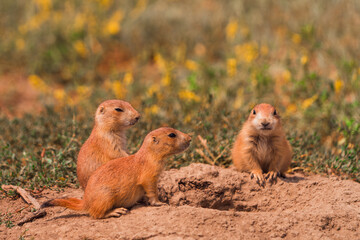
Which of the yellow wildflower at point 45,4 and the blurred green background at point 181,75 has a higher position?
the yellow wildflower at point 45,4

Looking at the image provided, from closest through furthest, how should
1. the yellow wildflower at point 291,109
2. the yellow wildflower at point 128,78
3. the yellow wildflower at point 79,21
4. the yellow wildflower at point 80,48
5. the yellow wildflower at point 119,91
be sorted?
the yellow wildflower at point 291,109 → the yellow wildflower at point 119,91 → the yellow wildflower at point 128,78 → the yellow wildflower at point 80,48 → the yellow wildflower at point 79,21

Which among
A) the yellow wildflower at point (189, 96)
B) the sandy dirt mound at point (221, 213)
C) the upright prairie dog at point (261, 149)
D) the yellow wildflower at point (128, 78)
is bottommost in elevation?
the sandy dirt mound at point (221, 213)

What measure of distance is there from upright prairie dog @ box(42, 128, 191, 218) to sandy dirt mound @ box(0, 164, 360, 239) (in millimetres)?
102

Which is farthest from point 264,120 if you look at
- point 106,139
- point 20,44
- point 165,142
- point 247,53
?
point 20,44

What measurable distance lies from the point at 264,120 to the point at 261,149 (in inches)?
15.5

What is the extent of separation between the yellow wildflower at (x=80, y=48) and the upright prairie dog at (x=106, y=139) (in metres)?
5.04

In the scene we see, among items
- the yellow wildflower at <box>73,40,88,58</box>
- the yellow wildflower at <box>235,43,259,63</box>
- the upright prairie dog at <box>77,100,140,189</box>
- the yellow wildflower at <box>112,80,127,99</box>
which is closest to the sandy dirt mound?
the upright prairie dog at <box>77,100,140,189</box>

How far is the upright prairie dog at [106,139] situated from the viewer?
439 centimetres

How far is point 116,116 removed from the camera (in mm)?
4680

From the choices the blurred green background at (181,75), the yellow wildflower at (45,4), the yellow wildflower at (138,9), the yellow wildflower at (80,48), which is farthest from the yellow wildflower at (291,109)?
the yellow wildflower at (45,4)

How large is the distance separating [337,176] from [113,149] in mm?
2508

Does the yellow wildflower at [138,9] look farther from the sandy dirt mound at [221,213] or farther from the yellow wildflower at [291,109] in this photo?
the sandy dirt mound at [221,213]

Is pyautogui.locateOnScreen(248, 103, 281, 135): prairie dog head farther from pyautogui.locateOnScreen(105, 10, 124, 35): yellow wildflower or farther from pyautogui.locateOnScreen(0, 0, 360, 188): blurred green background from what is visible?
pyautogui.locateOnScreen(105, 10, 124, 35): yellow wildflower

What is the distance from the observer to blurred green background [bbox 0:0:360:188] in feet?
17.9
